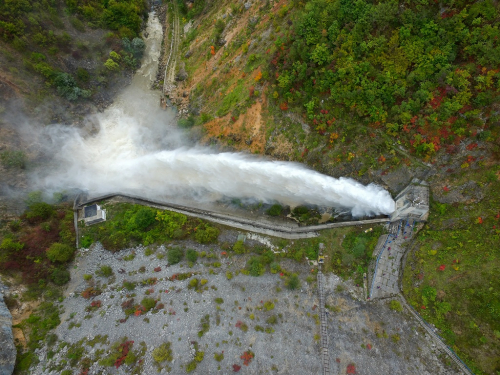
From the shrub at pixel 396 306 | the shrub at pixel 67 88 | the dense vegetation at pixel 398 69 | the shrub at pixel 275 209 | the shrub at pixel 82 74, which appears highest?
the dense vegetation at pixel 398 69

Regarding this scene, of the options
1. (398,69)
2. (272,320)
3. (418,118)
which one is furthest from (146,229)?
(398,69)

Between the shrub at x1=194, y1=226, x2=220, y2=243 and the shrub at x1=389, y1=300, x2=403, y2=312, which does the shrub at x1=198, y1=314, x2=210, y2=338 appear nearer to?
the shrub at x1=194, y1=226, x2=220, y2=243

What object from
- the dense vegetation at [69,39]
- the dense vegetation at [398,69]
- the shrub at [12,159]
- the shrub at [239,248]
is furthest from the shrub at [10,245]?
the dense vegetation at [398,69]

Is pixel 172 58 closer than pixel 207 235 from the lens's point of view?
No

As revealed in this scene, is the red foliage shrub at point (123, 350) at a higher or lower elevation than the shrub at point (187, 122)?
lower

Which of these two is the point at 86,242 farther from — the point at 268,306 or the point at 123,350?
the point at 268,306

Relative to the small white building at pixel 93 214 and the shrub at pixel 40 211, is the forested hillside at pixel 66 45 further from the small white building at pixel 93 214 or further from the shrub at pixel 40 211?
the small white building at pixel 93 214

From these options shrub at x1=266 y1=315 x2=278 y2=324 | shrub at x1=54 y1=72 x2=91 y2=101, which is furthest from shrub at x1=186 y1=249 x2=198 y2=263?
shrub at x1=54 y1=72 x2=91 y2=101
